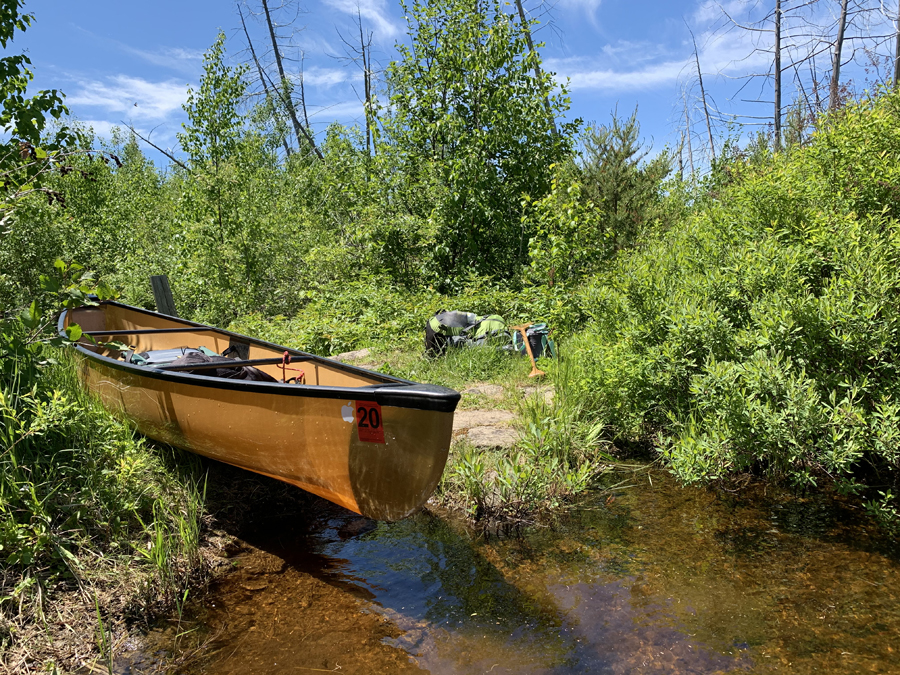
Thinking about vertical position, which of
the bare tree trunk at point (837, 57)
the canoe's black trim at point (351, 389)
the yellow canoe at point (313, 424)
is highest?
the bare tree trunk at point (837, 57)

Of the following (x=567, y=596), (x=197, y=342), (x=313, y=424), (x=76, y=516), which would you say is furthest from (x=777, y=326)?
(x=197, y=342)

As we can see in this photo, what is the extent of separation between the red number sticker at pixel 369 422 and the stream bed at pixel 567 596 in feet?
3.01

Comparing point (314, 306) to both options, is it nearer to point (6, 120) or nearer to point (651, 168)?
point (6, 120)

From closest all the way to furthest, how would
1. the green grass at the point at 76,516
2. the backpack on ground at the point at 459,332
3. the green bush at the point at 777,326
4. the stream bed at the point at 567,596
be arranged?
the stream bed at the point at 567,596, the green grass at the point at 76,516, the green bush at the point at 777,326, the backpack on ground at the point at 459,332

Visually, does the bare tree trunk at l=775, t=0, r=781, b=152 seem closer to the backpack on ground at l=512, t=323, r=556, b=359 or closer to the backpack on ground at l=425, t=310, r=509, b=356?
the backpack on ground at l=512, t=323, r=556, b=359

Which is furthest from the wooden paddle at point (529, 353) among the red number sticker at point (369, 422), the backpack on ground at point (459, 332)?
the red number sticker at point (369, 422)

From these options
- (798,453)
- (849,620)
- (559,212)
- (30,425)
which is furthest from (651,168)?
(30,425)

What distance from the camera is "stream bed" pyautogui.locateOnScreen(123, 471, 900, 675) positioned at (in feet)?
8.92

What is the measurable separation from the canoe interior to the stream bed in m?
1.11

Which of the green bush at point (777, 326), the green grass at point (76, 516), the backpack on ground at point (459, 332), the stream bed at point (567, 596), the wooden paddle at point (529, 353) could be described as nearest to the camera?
the stream bed at point (567, 596)

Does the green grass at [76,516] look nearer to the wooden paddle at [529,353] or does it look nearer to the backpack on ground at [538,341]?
the wooden paddle at [529,353]

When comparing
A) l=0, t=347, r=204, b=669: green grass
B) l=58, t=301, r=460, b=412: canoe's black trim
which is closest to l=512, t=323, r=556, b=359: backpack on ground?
l=58, t=301, r=460, b=412: canoe's black trim

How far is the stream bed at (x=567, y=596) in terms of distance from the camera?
2719mm

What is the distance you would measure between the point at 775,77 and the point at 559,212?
999 centimetres
